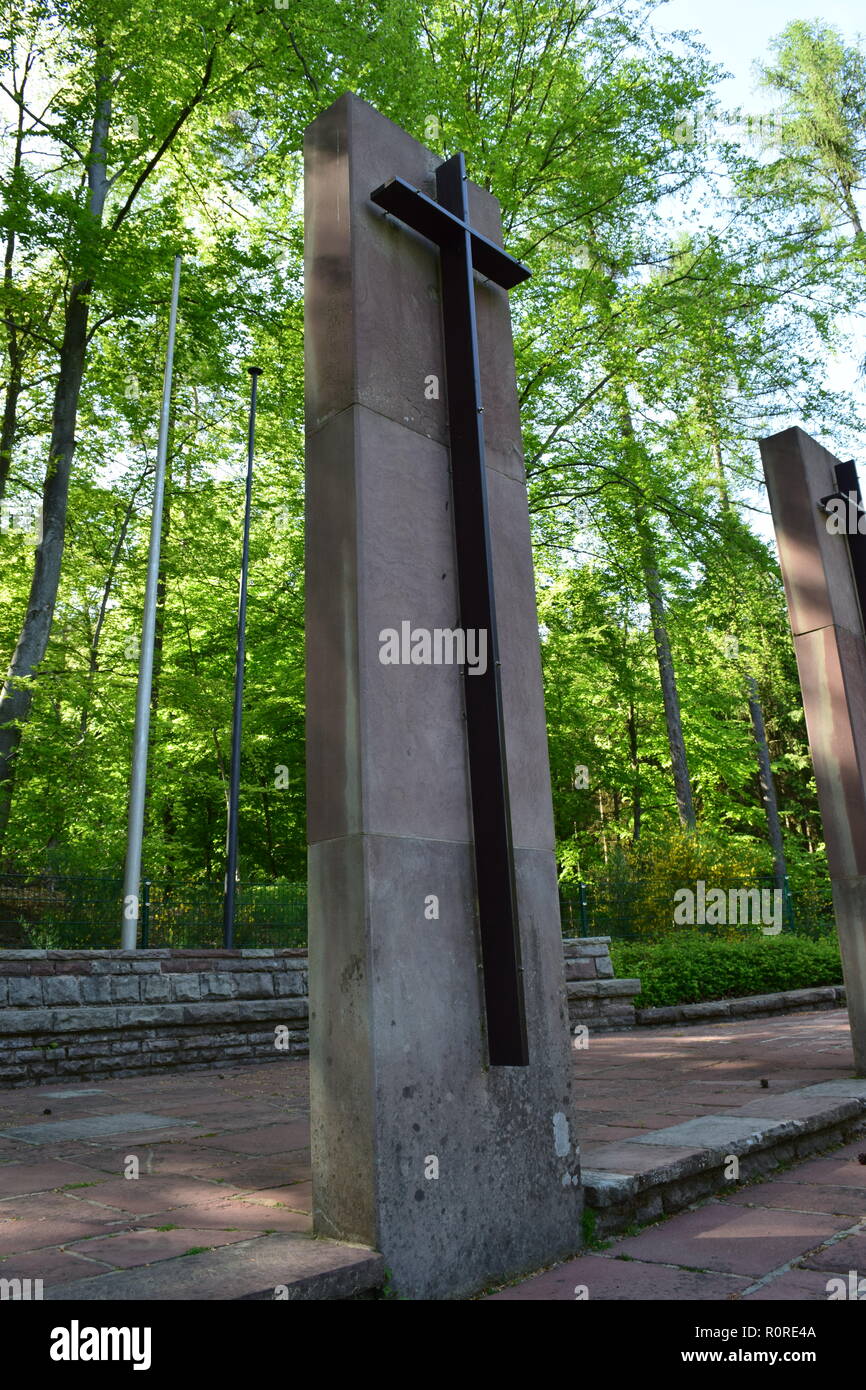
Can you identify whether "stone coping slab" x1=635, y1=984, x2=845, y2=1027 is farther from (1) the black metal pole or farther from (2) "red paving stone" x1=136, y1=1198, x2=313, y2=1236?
(2) "red paving stone" x1=136, y1=1198, x2=313, y2=1236

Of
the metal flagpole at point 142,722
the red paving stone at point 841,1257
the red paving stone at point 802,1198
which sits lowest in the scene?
the red paving stone at point 802,1198

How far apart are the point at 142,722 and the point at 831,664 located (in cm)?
910

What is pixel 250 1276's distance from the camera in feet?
8.50

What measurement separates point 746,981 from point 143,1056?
8.08m

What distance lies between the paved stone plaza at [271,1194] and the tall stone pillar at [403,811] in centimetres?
28

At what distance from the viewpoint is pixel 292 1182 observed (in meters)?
3.97

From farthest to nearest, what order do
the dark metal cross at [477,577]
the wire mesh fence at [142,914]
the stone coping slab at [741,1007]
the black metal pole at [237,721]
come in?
the black metal pole at [237,721], the stone coping slab at [741,1007], the wire mesh fence at [142,914], the dark metal cross at [477,577]

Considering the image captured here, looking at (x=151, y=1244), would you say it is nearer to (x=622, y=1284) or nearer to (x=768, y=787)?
(x=622, y=1284)

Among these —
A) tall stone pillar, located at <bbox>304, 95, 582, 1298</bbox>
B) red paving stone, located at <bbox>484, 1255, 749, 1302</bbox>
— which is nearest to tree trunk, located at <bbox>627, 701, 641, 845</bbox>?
tall stone pillar, located at <bbox>304, 95, 582, 1298</bbox>

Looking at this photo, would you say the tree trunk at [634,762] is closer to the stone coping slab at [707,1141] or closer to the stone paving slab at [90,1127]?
the stone coping slab at [707,1141]

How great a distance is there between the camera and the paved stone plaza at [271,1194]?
2924mm

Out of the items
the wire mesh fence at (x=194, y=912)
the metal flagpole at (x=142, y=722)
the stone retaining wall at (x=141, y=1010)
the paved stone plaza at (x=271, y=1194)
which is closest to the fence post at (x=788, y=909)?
the wire mesh fence at (x=194, y=912)

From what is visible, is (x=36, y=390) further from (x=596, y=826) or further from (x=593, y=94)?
(x=596, y=826)

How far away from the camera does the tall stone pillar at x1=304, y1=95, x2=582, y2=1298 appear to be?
10.1ft
